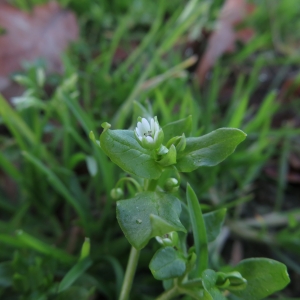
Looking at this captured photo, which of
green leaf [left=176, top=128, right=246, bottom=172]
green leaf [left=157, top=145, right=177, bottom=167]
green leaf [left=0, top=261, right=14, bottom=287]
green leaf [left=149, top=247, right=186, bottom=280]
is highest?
green leaf [left=157, top=145, right=177, bottom=167]

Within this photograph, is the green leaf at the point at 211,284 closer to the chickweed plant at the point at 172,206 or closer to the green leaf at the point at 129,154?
the chickweed plant at the point at 172,206

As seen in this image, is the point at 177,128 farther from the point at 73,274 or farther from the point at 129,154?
the point at 73,274

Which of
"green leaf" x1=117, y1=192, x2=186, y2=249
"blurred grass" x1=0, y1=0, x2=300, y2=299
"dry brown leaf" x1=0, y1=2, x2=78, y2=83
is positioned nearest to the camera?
"green leaf" x1=117, y1=192, x2=186, y2=249

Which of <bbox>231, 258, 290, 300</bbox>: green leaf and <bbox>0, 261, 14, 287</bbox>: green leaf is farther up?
<bbox>0, 261, 14, 287</bbox>: green leaf

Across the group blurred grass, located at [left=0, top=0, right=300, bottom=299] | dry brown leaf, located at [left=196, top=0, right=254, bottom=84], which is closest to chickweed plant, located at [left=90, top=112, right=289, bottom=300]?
blurred grass, located at [left=0, top=0, right=300, bottom=299]

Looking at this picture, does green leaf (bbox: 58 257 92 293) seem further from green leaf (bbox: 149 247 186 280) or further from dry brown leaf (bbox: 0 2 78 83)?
dry brown leaf (bbox: 0 2 78 83)

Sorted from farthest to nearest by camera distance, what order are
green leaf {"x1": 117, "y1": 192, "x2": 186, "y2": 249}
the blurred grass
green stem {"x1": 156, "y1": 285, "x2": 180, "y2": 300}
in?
the blurred grass < green stem {"x1": 156, "y1": 285, "x2": 180, "y2": 300} < green leaf {"x1": 117, "y1": 192, "x2": 186, "y2": 249}

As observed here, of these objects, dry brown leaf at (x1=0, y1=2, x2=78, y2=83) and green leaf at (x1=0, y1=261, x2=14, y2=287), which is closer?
green leaf at (x1=0, y1=261, x2=14, y2=287)

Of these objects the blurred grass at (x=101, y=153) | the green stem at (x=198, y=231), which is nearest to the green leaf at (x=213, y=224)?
the green stem at (x=198, y=231)
